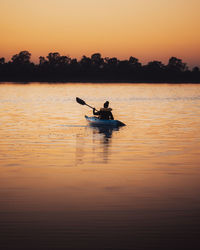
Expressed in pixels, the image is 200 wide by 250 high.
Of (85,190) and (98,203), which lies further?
(85,190)

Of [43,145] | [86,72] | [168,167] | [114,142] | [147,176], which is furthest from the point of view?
[86,72]

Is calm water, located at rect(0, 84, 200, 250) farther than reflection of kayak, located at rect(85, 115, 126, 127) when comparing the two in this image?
No

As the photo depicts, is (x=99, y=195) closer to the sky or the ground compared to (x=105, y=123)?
closer to the sky

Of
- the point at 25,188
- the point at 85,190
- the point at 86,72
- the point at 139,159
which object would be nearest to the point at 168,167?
the point at 139,159

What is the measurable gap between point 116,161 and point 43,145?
15.6 ft

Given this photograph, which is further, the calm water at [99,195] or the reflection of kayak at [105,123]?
the reflection of kayak at [105,123]

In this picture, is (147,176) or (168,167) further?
(168,167)

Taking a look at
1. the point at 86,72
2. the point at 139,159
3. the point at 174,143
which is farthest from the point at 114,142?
the point at 86,72

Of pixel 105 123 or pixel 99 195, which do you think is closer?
pixel 99 195

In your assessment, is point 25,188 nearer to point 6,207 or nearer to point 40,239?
point 6,207

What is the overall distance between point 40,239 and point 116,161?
284 inches

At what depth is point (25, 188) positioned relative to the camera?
10383mm

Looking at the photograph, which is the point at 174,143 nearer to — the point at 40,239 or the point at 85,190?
the point at 85,190

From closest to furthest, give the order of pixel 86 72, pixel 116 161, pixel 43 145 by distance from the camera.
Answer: pixel 116 161 < pixel 43 145 < pixel 86 72
